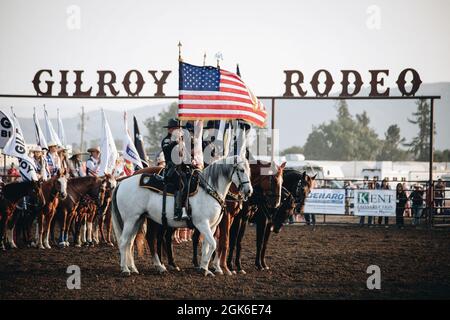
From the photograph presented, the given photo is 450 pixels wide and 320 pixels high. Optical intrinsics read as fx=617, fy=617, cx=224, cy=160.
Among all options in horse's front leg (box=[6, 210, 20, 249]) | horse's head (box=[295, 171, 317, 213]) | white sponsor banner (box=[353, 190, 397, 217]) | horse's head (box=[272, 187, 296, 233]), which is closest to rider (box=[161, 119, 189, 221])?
horse's head (box=[272, 187, 296, 233])

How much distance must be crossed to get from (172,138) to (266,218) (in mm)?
2771

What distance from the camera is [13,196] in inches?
654

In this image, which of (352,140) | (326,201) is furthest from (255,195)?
(352,140)

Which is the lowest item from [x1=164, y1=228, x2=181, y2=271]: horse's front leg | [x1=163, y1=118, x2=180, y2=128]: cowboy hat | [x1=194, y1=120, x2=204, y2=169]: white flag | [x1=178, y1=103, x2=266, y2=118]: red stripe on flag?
[x1=164, y1=228, x2=181, y2=271]: horse's front leg

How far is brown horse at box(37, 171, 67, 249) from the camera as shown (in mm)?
17109

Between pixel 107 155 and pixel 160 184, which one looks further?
pixel 107 155

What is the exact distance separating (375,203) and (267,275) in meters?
15.0

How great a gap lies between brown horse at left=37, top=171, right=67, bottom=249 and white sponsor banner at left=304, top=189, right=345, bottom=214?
514 inches

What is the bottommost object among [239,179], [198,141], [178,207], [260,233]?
[260,233]

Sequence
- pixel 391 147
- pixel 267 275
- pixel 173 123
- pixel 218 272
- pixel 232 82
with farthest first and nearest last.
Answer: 1. pixel 391 147
2. pixel 232 82
3. pixel 173 123
4. pixel 267 275
5. pixel 218 272

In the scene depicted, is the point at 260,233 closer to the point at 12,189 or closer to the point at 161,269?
the point at 161,269

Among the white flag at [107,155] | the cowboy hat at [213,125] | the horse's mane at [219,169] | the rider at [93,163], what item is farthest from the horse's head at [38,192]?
the horse's mane at [219,169]

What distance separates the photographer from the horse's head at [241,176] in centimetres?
1196

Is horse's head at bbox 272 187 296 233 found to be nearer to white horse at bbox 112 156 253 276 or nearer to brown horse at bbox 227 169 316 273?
brown horse at bbox 227 169 316 273
